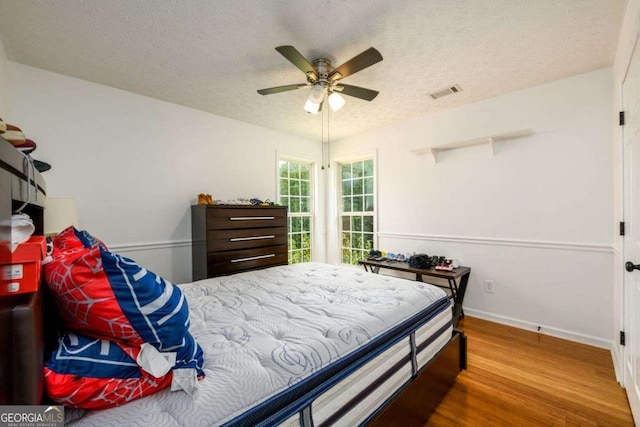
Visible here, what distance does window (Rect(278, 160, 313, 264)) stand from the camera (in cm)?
422

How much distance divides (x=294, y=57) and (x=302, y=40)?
0.84 ft

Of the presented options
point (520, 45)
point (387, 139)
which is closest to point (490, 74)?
point (520, 45)

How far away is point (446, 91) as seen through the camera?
2.73 metres

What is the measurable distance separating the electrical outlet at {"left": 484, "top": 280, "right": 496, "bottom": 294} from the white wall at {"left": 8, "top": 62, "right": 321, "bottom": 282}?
3.05 m

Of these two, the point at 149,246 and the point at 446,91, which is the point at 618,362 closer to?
the point at 446,91

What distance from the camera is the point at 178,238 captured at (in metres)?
3.01

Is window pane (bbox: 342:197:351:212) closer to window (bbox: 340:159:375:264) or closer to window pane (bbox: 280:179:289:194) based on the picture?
window (bbox: 340:159:375:264)

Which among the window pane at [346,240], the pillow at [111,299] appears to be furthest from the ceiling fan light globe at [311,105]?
the window pane at [346,240]

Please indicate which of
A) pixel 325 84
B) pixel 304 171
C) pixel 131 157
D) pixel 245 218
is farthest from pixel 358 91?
pixel 304 171

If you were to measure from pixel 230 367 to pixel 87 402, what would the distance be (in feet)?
1.27

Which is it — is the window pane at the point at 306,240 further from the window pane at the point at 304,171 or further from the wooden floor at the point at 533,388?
the wooden floor at the point at 533,388

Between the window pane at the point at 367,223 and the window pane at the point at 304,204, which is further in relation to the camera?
the window pane at the point at 304,204

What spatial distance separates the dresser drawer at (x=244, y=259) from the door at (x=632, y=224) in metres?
2.98

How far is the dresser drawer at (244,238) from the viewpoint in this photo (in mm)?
2854
